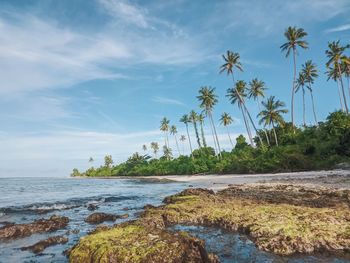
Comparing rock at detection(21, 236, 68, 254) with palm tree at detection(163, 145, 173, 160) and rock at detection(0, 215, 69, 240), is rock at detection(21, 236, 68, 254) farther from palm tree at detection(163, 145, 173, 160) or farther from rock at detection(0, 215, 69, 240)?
palm tree at detection(163, 145, 173, 160)

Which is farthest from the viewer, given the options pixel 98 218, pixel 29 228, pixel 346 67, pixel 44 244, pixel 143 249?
pixel 346 67

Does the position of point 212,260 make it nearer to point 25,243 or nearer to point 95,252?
point 95,252

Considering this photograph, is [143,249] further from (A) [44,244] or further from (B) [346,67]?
(B) [346,67]

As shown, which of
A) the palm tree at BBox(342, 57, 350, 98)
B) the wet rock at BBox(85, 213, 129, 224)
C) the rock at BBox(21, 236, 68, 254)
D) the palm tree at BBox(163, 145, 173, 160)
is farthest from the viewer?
the palm tree at BBox(163, 145, 173, 160)

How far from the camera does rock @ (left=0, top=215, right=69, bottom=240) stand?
1340 cm

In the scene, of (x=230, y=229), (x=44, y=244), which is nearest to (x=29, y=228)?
(x=44, y=244)

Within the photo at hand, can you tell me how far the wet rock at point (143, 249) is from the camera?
26.2ft

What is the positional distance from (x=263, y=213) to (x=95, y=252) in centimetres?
714

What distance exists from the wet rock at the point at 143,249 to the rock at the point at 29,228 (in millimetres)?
5313

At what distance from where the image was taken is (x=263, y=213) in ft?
43.3

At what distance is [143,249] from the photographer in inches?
326

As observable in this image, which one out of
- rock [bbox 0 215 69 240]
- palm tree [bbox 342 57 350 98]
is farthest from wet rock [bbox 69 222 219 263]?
palm tree [bbox 342 57 350 98]

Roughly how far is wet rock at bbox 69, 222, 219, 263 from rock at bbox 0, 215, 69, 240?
5313 millimetres

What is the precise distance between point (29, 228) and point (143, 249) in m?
7.95
